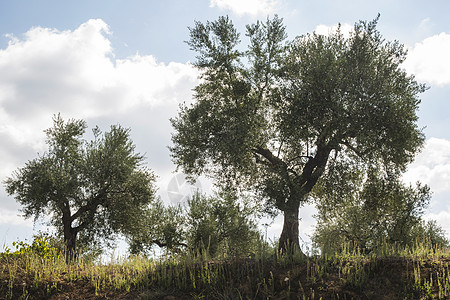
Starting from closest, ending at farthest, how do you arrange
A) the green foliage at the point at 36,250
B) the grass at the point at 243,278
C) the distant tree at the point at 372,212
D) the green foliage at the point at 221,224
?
the grass at the point at 243,278
the green foliage at the point at 36,250
the distant tree at the point at 372,212
the green foliage at the point at 221,224

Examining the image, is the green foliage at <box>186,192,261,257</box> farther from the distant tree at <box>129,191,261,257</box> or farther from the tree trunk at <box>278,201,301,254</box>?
the tree trunk at <box>278,201,301,254</box>

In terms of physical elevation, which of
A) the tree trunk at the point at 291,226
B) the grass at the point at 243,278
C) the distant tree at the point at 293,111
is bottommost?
the grass at the point at 243,278

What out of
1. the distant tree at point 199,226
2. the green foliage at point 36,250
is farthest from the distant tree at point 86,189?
the green foliage at point 36,250

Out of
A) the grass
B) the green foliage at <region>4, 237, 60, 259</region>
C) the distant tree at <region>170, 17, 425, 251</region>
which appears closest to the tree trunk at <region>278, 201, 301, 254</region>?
the distant tree at <region>170, 17, 425, 251</region>

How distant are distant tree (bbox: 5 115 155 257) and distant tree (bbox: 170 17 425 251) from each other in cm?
642

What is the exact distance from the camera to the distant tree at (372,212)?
69.2 ft

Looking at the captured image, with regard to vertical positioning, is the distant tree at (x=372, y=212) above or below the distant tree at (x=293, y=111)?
below

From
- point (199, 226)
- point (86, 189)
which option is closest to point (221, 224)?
point (199, 226)

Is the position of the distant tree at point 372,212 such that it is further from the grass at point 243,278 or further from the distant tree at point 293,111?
the grass at point 243,278

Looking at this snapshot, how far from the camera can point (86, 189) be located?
26359mm

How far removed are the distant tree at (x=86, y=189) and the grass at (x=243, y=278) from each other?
11429mm

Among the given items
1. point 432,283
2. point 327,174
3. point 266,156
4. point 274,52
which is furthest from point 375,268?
point 274,52

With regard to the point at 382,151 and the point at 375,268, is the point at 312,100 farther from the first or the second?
the point at 375,268

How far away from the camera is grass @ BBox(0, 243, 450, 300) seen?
11242 mm
